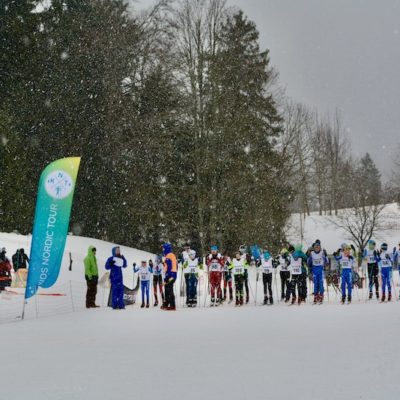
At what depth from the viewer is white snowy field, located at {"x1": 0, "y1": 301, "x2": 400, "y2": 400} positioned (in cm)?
673

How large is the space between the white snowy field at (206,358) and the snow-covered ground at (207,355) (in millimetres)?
14

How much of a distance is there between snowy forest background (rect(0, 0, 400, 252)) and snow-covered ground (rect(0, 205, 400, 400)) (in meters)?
17.5

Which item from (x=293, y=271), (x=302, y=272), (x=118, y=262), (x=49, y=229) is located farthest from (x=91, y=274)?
(x=302, y=272)

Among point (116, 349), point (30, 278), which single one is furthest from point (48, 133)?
point (116, 349)

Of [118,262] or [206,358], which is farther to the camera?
[118,262]

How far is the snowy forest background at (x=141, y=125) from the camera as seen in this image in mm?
32812

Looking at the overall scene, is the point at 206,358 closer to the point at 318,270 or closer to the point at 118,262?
the point at 118,262

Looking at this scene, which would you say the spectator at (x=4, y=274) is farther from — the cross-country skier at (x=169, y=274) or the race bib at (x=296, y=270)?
the race bib at (x=296, y=270)

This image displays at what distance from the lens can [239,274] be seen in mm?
18938

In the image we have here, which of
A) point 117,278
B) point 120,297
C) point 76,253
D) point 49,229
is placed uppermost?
point 49,229

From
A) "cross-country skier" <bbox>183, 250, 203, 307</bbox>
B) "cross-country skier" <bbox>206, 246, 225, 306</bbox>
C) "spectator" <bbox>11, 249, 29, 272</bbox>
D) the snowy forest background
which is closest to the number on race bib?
"cross-country skier" <bbox>206, 246, 225, 306</bbox>

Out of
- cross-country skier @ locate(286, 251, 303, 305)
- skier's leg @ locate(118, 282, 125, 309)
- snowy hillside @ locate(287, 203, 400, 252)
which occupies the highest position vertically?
snowy hillside @ locate(287, 203, 400, 252)

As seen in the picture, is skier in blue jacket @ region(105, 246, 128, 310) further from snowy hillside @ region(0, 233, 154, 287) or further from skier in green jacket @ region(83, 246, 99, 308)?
snowy hillside @ region(0, 233, 154, 287)

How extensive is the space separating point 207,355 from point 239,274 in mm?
10092
